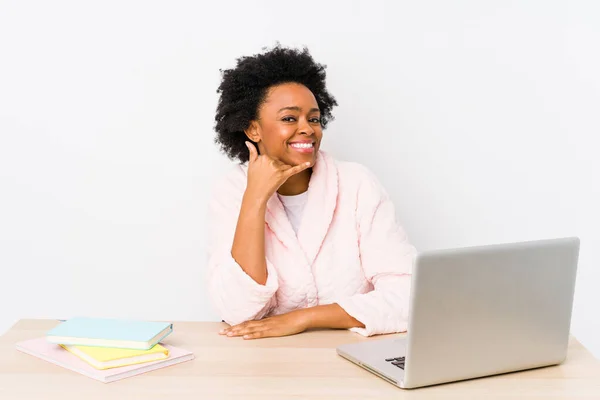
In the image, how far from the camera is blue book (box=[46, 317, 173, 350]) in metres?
1.68

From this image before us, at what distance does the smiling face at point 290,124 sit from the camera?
2414 mm

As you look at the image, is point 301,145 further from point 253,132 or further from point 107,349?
point 107,349

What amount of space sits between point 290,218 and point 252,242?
1.07ft

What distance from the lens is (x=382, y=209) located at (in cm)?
242

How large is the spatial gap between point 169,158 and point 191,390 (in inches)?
→ 70.2

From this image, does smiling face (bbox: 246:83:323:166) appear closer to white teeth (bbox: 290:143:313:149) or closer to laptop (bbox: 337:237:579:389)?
white teeth (bbox: 290:143:313:149)

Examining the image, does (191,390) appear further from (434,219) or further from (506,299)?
(434,219)

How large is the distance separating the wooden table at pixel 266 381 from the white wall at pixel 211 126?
1.45m

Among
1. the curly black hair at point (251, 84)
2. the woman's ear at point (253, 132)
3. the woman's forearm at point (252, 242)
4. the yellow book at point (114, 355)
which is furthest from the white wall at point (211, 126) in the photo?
the yellow book at point (114, 355)

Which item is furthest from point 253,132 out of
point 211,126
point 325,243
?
point 211,126

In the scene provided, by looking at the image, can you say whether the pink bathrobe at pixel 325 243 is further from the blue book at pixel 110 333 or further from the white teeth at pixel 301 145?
the blue book at pixel 110 333

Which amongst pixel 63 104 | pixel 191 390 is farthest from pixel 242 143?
pixel 191 390

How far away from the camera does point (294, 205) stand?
8.24ft

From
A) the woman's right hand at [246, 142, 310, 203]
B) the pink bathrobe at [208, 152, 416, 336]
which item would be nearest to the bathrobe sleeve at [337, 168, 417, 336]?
the pink bathrobe at [208, 152, 416, 336]
